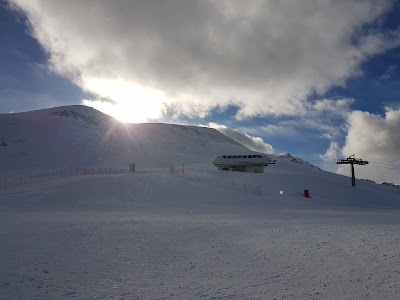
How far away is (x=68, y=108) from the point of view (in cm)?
14825

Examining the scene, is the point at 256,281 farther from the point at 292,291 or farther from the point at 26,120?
the point at 26,120

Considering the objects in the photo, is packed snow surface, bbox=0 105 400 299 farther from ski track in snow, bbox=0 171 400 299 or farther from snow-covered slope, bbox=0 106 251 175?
snow-covered slope, bbox=0 106 251 175

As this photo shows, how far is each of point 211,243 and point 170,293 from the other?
3.84 m

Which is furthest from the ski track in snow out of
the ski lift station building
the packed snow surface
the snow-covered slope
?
the snow-covered slope

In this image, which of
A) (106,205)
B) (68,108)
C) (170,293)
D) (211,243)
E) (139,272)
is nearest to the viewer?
(170,293)

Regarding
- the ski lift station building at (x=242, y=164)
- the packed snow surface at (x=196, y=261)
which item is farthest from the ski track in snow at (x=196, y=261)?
the ski lift station building at (x=242, y=164)

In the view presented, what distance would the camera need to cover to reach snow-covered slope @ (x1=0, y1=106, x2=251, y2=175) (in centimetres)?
9375

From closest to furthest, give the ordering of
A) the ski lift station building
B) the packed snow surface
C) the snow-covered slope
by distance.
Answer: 1. the packed snow surface
2. the ski lift station building
3. the snow-covered slope

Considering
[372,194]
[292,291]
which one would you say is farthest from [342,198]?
[292,291]

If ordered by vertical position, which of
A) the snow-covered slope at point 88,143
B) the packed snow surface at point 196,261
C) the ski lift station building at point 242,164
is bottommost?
the packed snow surface at point 196,261

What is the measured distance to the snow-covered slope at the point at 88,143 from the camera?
93750 mm

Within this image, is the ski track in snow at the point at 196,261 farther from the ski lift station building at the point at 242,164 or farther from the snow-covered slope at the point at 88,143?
the snow-covered slope at the point at 88,143

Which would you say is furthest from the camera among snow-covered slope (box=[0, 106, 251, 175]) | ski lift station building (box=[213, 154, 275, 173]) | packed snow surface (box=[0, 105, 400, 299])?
snow-covered slope (box=[0, 106, 251, 175])

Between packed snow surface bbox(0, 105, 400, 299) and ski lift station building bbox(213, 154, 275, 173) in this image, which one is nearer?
packed snow surface bbox(0, 105, 400, 299)
